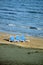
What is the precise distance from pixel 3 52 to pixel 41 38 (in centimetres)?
472

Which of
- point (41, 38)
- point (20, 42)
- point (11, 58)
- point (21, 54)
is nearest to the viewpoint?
point (11, 58)

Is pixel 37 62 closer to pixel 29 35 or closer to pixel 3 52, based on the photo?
pixel 3 52

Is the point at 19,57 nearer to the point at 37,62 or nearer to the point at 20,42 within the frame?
the point at 37,62

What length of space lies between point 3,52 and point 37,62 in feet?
5.97

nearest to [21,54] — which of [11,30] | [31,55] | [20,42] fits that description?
[31,55]

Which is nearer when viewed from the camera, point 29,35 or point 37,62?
point 37,62

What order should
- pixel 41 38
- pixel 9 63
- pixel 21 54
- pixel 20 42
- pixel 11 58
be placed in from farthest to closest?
pixel 41 38
pixel 20 42
pixel 21 54
pixel 11 58
pixel 9 63

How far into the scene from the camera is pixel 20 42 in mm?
12586

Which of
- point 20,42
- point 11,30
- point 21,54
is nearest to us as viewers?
point 21,54

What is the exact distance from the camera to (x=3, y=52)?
10328 mm

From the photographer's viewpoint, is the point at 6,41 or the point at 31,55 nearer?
the point at 31,55

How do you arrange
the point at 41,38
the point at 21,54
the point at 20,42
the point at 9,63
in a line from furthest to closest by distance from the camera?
the point at 41,38, the point at 20,42, the point at 21,54, the point at 9,63

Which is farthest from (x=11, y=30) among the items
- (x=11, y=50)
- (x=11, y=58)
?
(x=11, y=58)

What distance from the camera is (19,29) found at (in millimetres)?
17156
